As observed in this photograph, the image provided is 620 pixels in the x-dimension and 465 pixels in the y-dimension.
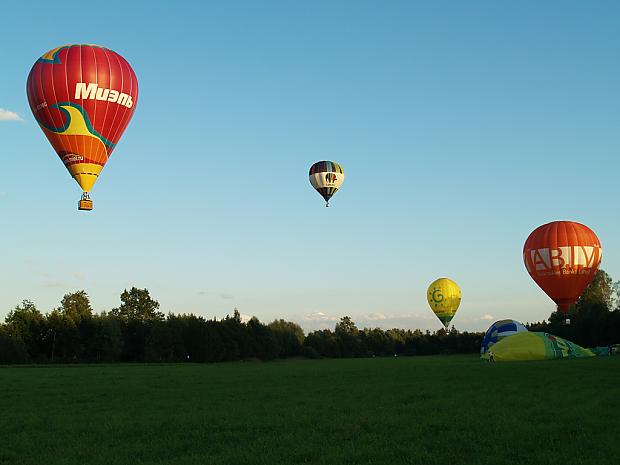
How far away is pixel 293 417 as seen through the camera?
50.5 ft

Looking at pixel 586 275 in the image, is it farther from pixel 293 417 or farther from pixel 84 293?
pixel 84 293

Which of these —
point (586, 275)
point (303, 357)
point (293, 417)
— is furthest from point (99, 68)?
point (303, 357)

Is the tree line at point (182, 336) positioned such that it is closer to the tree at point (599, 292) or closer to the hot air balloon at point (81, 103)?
the tree at point (599, 292)

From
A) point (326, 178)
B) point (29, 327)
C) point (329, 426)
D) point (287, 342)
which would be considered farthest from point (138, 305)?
point (329, 426)

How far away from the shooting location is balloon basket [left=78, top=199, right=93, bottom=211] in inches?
1517

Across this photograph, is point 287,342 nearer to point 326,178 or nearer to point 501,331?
point 326,178

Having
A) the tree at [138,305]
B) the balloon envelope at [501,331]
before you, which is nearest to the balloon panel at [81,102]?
the balloon envelope at [501,331]

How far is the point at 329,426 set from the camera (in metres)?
13.8

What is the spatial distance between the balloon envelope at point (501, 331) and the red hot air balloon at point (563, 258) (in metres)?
4.22

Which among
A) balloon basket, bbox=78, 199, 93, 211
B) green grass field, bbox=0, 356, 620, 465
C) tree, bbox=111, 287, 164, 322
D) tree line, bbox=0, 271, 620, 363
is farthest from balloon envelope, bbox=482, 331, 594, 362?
tree, bbox=111, 287, 164, 322

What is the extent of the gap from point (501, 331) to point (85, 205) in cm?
3096

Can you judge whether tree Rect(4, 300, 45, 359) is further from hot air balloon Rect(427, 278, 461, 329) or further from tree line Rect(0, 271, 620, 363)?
hot air balloon Rect(427, 278, 461, 329)

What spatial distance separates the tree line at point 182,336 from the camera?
8456cm

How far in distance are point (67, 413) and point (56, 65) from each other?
25518mm
